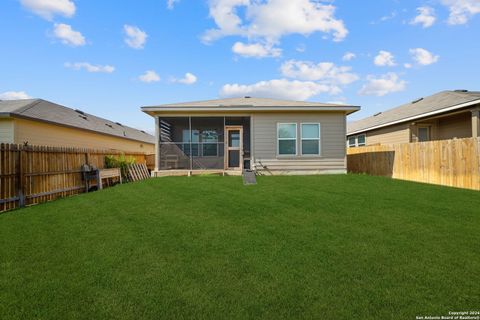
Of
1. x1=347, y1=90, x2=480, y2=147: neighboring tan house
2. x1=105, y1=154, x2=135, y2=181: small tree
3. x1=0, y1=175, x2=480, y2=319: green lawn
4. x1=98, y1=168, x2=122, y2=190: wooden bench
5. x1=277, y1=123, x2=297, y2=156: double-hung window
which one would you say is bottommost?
x1=0, y1=175, x2=480, y2=319: green lawn

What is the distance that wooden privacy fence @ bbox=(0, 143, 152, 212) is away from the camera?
5.89 m

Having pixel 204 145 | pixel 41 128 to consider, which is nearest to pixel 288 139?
pixel 204 145

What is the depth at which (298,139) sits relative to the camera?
11586 mm

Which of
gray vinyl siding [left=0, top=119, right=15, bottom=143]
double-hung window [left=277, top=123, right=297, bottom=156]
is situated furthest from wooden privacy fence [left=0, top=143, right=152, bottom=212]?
double-hung window [left=277, top=123, right=297, bottom=156]

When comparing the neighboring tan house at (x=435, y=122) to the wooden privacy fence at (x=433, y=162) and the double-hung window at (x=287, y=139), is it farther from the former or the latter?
the double-hung window at (x=287, y=139)

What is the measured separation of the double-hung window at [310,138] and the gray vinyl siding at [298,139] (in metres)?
0.16

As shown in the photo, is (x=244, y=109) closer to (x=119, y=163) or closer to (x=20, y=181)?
(x=119, y=163)

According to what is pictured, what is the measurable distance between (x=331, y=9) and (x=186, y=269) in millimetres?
11136

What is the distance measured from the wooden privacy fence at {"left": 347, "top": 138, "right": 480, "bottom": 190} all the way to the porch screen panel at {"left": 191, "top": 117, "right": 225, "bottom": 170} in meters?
7.85

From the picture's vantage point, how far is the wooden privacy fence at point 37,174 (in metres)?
5.89

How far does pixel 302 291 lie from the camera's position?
230 centimetres

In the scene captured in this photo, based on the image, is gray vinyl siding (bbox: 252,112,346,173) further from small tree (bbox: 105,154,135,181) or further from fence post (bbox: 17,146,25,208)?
fence post (bbox: 17,146,25,208)

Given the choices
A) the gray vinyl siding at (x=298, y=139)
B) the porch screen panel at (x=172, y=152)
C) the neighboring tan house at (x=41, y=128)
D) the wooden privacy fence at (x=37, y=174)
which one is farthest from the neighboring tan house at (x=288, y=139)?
the neighboring tan house at (x=41, y=128)

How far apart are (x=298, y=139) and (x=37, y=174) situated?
31.3 feet
